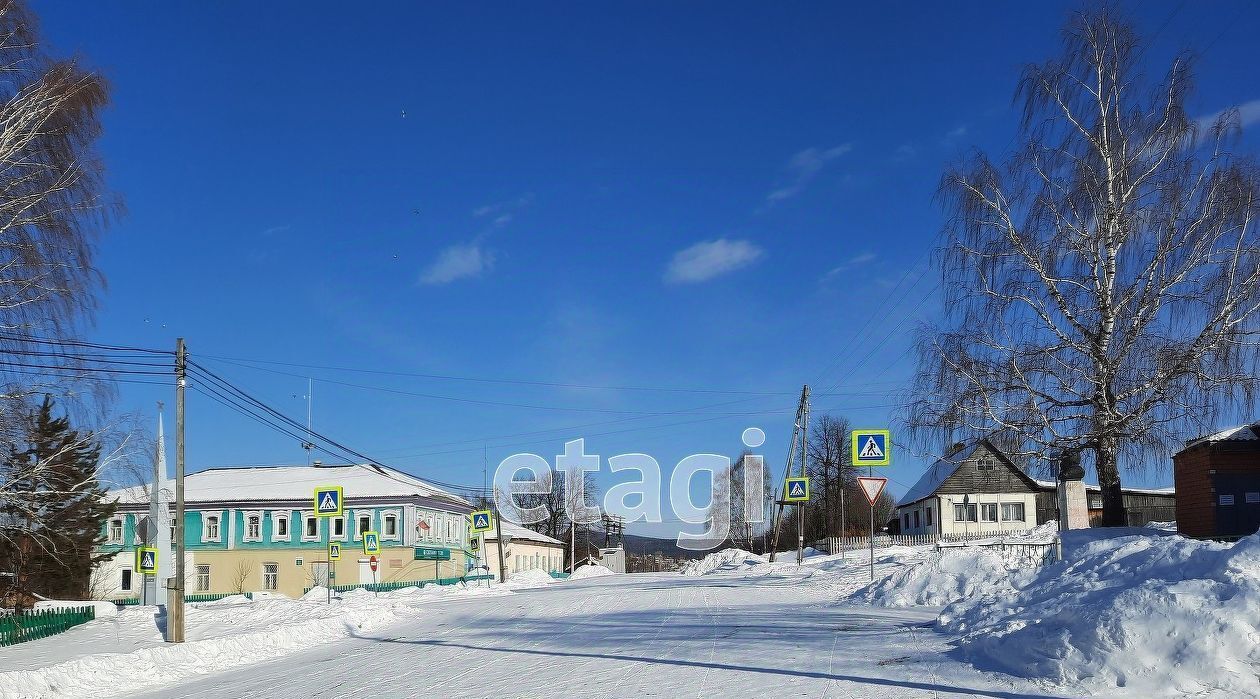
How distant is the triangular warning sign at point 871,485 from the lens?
72.0 ft

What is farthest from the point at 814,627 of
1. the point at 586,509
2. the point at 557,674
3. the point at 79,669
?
the point at 586,509

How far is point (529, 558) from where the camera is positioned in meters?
81.8

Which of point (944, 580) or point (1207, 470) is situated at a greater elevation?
point (1207, 470)

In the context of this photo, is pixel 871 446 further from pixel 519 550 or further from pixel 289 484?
pixel 519 550

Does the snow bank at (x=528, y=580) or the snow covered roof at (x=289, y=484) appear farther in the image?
the snow covered roof at (x=289, y=484)

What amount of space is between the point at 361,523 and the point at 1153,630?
51.0m

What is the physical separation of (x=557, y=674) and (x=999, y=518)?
54596 mm

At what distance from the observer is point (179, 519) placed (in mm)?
21281

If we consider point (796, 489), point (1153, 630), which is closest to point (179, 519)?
point (1153, 630)

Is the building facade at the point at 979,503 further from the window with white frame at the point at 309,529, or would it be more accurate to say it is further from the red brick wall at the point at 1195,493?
the window with white frame at the point at 309,529

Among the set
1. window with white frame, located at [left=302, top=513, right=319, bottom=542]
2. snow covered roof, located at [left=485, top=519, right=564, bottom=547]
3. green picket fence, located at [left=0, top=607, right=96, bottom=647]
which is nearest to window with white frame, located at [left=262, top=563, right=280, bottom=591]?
window with white frame, located at [left=302, top=513, right=319, bottom=542]

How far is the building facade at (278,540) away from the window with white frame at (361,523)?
57mm

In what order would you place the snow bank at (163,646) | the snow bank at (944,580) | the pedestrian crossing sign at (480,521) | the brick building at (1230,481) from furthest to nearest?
1. the pedestrian crossing sign at (480,521)
2. the brick building at (1230,481)
3. the snow bank at (944,580)
4. the snow bank at (163,646)

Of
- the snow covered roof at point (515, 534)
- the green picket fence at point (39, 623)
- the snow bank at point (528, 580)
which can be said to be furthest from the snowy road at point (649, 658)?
the snow covered roof at point (515, 534)
